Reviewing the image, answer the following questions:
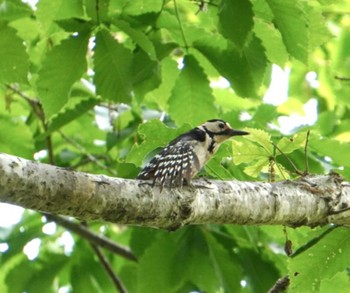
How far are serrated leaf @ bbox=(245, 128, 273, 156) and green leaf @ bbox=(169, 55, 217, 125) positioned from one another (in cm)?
76

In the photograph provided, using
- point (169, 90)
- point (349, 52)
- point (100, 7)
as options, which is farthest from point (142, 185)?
point (349, 52)

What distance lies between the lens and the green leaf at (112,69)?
4215 millimetres

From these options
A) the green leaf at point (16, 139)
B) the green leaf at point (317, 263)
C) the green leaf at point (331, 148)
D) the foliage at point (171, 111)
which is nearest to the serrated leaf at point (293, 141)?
the foliage at point (171, 111)

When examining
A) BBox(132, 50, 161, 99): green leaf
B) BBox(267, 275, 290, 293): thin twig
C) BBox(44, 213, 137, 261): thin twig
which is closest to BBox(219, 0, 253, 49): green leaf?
BBox(132, 50, 161, 99): green leaf

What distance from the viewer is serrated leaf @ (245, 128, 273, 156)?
3873 mm

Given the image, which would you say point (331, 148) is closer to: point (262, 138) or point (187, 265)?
point (262, 138)

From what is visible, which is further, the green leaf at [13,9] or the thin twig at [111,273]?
the thin twig at [111,273]

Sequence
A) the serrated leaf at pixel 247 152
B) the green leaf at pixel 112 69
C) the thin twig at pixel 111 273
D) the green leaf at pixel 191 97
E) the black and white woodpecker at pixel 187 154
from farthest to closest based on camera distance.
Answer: the thin twig at pixel 111 273 < the green leaf at pixel 191 97 < the green leaf at pixel 112 69 < the serrated leaf at pixel 247 152 < the black and white woodpecker at pixel 187 154

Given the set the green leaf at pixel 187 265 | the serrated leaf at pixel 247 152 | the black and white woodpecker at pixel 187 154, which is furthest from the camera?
the green leaf at pixel 187 265

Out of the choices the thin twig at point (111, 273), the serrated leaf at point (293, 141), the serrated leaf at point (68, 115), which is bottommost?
the thin twig at point (111, 273)

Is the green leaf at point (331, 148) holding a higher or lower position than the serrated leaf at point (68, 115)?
higher

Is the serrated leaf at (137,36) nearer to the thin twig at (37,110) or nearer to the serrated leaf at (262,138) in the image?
the serrated leaf at (262,138)

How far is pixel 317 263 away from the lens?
3871 mm

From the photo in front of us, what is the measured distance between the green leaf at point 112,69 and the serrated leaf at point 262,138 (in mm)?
711
